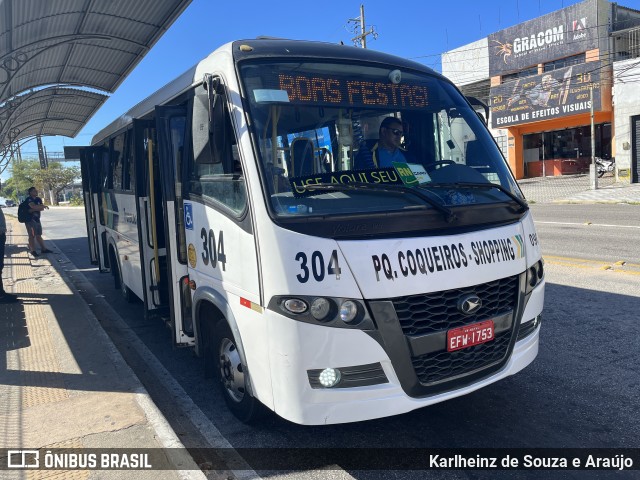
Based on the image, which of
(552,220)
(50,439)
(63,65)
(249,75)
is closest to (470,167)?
(249,75)

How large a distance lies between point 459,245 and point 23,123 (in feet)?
60.6

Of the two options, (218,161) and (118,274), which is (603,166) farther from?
(218,161)

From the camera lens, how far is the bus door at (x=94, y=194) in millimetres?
9016

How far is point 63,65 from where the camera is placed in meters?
11.8

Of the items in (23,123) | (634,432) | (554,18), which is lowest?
(634,432)

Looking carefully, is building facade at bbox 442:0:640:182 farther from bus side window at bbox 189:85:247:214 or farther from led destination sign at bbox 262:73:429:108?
bus side window at bbox 189:85:247:214

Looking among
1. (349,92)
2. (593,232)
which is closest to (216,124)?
(349,92)

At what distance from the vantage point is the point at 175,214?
448 cm

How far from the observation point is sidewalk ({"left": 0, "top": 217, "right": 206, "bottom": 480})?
3.43 m

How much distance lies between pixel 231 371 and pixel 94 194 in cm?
659

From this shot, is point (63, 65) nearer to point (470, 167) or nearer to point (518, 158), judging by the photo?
point (470, 167)

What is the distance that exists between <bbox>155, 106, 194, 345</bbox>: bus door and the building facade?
2277 cm

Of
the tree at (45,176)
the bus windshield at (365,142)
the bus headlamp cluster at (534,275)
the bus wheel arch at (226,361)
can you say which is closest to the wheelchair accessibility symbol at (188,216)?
the bus wheel arch at (226,361)

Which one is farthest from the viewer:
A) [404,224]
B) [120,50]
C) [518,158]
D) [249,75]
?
[518,158]
